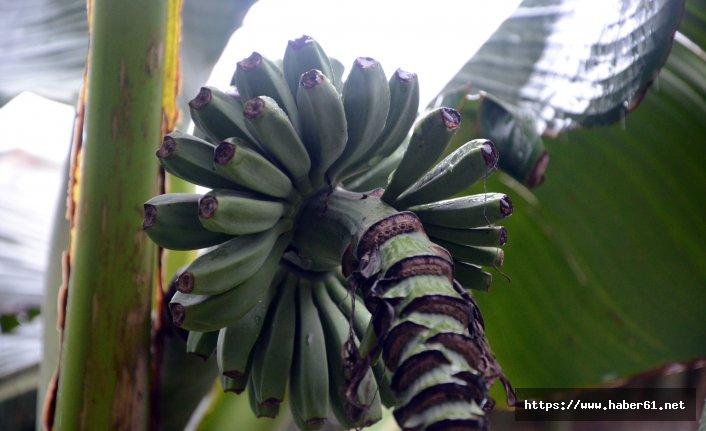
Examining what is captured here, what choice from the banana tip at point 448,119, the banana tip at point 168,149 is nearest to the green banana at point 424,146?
the banana tip at point 448,119

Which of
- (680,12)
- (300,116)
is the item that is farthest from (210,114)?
(680,12)

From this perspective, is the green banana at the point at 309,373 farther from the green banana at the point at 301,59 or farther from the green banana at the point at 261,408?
the green banana at the point at 301,59

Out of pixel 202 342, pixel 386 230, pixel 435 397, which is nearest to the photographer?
pixel 435 397

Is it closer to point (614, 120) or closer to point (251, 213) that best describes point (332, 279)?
point (251, 213)

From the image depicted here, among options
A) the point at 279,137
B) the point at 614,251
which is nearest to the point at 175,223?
the point at 279,137

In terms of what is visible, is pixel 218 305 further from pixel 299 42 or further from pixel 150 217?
pixel 299 42
